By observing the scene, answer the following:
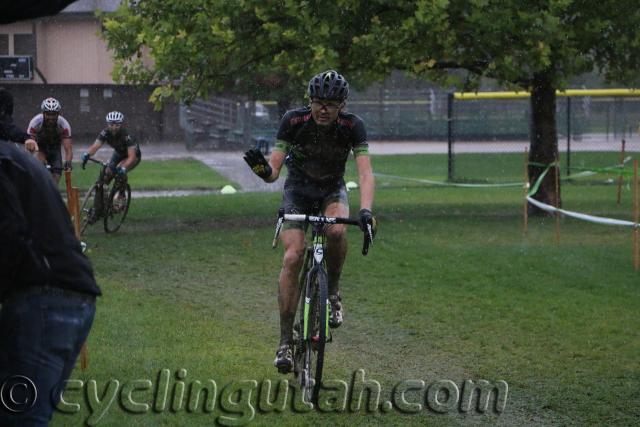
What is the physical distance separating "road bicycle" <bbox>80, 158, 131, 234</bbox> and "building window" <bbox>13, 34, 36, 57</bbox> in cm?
3275

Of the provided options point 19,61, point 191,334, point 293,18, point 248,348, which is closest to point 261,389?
point 248,348

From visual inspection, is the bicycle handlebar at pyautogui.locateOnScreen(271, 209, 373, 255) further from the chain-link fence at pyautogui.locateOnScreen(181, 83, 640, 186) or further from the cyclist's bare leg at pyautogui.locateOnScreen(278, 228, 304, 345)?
the chain-link fence at pyautogui.locateOnScreen(181, 83, 640, 186)

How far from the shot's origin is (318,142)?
8.38m

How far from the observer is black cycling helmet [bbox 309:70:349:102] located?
7.98 meters

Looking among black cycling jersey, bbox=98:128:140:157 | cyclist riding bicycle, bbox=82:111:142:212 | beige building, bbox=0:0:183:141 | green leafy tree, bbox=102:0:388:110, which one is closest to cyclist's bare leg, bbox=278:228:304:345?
green leafy tree, bbox=102:0:388:110

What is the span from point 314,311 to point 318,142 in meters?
1.33

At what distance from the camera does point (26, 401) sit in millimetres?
3980

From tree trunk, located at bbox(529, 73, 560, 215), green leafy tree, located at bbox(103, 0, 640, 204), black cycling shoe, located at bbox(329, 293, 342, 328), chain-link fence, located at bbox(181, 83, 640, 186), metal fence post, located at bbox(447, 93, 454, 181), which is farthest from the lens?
chain-link fence, located at bbox(181, 83, 640, 186)

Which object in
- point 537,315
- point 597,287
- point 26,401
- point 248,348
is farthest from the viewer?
point 597,287

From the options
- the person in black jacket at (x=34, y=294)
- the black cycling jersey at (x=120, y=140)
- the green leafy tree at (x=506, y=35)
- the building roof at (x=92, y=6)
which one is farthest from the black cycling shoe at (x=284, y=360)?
the building roof at (x=92, y=6)

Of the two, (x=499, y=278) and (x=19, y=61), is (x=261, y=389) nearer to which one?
(x=499, y=278)

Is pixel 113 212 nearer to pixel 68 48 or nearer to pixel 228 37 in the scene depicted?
pixel 228 37

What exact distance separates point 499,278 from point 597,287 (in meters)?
1.19

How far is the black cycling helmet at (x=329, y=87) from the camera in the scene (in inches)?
314
